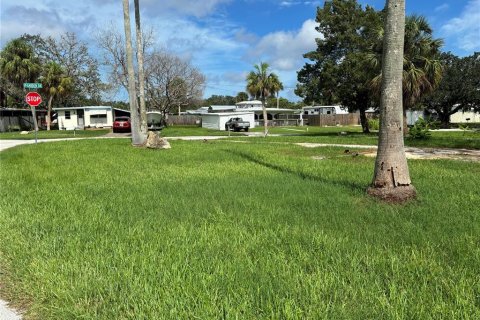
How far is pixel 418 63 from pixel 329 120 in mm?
38860

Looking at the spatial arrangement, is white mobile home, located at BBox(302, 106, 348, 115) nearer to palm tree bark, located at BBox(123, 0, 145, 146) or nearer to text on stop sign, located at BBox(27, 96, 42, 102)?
palm tree bark, located at BBox(123, 0, 145, 146)

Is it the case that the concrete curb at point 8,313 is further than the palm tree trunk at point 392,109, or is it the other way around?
the palm tree trunk at point 392,109

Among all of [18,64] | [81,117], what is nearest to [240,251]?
[18,64]

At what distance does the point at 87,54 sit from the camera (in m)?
58.2

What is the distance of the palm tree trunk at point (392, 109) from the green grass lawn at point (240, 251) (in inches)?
19.3

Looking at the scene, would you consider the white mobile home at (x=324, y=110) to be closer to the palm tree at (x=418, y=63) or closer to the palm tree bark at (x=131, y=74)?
the palm tree at (x=418, y=63)

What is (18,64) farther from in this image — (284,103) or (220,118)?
(284,103)

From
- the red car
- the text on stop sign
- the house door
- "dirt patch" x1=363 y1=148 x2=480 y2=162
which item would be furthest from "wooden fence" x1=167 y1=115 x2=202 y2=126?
"dirt patch" x1=363 y1=148 x2=480 y2=162

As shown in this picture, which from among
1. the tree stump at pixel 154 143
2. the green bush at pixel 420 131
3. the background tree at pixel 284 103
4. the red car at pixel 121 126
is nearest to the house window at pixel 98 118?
the red car at pixel 121 126

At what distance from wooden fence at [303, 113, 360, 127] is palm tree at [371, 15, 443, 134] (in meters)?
37.3

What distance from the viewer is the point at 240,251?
14.4ft

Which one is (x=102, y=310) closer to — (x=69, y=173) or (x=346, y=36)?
(x=69, y=173)

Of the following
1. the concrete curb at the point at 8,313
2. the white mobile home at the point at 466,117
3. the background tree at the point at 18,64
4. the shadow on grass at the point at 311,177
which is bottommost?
the concrete curb at the point at 8,313

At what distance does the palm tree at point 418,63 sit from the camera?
23.9m
